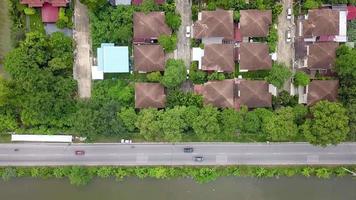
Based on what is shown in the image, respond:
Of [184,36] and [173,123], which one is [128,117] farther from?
[184,36]

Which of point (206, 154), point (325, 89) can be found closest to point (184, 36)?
point (206, 154)

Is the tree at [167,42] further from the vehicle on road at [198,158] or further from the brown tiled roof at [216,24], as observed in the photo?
the vehicle on road at [198,158]

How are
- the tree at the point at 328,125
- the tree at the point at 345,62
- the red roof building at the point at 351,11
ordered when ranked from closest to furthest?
the tree at the point at 328,125 → the tree at the point at 345,62 → the red roof building at the point at 351,11

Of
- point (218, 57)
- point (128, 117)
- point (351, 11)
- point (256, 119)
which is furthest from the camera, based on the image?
point (351, 11)

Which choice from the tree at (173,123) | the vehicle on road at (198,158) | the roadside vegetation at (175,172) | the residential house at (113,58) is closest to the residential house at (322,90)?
the roadside vegetation at (175,172)

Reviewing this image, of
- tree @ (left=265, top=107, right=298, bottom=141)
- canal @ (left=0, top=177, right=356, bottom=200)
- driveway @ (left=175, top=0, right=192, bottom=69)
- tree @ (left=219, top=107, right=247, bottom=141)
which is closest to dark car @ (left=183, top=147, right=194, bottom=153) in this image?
canal @ (left=0, top=177, right=356, bottom=200)
